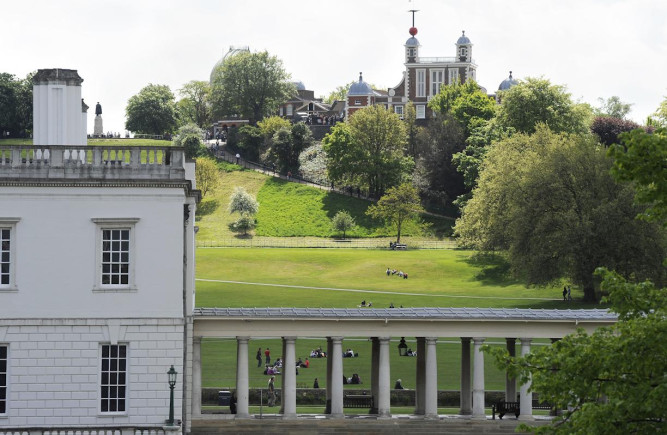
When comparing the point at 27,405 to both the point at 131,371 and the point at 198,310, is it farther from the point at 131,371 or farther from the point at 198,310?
the point at 198,310

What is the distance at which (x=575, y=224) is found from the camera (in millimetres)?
107312

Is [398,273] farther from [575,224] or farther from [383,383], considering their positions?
[383,383]

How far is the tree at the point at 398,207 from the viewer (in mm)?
156750

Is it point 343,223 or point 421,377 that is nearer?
point 421,377

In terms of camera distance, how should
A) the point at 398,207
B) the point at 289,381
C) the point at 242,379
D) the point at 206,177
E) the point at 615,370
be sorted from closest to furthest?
the point at 615,370 < the point at 242,379 < the point at 289,381 < the point at 398,207 < the point at 206,177

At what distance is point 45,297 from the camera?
56312mm

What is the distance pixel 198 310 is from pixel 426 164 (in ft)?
358

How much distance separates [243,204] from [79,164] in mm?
109471

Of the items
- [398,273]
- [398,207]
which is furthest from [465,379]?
[398,207]

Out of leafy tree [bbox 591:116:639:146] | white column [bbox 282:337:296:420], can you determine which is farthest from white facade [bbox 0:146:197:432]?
leafy tree [bbox 591:116:639:146]

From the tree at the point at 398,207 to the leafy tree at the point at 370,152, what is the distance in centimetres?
1279

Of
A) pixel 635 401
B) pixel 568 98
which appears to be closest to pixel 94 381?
pixel 635 401

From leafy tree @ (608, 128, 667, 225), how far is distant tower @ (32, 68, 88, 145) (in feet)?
97.3

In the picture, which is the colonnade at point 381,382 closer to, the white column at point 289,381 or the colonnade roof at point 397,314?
the white column at point 289,381
